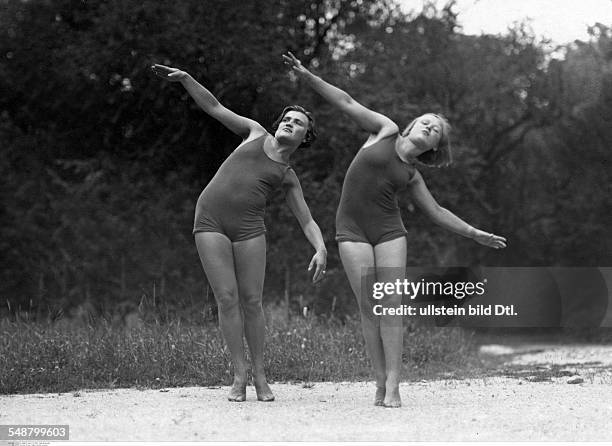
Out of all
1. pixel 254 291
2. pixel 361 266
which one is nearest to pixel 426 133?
pixel 361 266

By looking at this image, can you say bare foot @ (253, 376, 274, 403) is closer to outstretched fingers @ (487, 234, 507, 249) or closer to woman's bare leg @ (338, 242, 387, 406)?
woman's bare leg @ (338, 242, 387, 406)

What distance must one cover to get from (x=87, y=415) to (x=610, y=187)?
13848 millimetres

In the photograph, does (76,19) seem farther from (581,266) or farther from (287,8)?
(581,266)

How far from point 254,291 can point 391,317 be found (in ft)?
3.00

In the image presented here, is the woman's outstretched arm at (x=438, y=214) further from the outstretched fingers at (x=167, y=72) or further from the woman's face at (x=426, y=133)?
the outstretched fingers at (x=167, y=72)

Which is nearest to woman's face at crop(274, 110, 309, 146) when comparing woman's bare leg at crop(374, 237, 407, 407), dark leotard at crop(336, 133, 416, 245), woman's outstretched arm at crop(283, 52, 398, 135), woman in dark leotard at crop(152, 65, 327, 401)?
woman in dark leotard at crop(152, 65, 327, 401)

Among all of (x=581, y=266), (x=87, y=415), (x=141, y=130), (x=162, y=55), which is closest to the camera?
(x=87, y=415)

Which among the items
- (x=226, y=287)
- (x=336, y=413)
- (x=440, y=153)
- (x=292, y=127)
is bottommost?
(x=336, y=413)

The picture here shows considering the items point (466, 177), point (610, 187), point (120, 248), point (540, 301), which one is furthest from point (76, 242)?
point (610, 187)

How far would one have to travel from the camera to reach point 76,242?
12.9m

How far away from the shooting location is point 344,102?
5.57m

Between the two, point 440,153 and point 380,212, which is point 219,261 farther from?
point 440,153

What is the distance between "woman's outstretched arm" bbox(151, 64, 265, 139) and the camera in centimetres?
584

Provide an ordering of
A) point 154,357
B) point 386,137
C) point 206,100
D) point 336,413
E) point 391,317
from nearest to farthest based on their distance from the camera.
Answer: point 336,413 < point 391,317 < point 386,137 < point 206,100 < point 154,357
